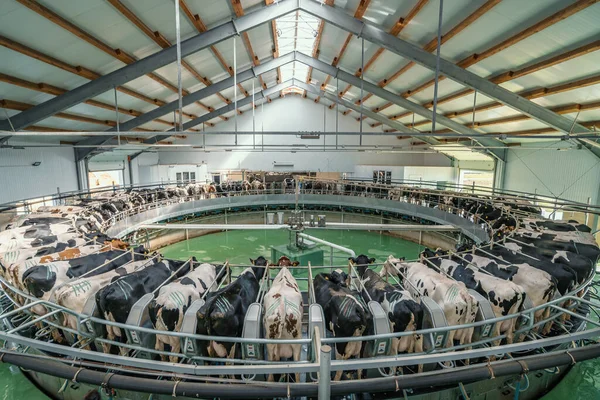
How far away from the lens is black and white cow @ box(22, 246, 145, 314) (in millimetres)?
3797

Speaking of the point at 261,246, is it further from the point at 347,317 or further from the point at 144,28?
the point at 347,317

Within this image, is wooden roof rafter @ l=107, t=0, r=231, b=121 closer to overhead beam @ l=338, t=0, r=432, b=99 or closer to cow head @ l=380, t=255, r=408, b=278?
overhead beam @ l=338, t=0, r=432, b=99

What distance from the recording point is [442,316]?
306cm

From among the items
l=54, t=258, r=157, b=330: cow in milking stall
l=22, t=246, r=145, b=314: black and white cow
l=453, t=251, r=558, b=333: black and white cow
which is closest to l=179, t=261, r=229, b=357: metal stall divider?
l=54, t=258, r=157, b=330: cow in milking stall

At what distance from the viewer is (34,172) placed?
432 inches

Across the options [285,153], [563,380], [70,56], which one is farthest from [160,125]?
[563,380]

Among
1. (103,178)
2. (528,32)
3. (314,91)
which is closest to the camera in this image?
(528,32)

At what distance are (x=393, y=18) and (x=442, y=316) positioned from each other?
7160mm

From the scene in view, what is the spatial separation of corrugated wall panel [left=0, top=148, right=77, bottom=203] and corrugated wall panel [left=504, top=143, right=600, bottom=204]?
16983 mm

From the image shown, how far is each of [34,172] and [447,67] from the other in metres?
14.6

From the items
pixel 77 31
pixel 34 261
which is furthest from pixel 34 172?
pixel 34 261

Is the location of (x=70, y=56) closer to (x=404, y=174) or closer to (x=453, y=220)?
(x=453, y=220)

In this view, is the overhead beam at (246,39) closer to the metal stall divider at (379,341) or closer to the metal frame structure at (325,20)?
the metal frame structure at (325,20)

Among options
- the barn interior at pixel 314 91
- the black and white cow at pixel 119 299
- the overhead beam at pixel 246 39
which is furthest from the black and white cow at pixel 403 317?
the overhead beam at pixel 246 39
